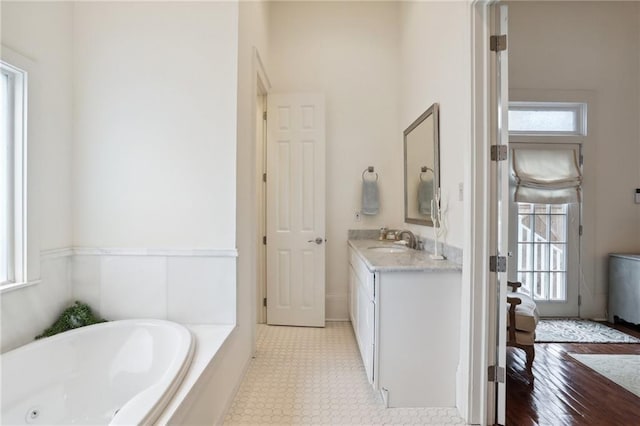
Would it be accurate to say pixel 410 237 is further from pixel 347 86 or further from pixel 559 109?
pixel 559 109

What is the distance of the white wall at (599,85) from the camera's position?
3480 millimetres

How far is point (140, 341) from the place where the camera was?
178cm

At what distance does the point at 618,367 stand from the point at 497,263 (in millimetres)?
1792

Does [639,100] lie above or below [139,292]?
above

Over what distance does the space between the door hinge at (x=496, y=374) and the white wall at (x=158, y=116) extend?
1.70 m

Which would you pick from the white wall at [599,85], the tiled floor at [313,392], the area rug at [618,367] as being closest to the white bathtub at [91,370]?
the tiled floor at [313,392]

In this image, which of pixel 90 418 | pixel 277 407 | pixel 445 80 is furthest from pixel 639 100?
pixel 90 418

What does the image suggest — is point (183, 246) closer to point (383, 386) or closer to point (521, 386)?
point (383, 386)

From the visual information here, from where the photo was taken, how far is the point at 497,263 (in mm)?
1746

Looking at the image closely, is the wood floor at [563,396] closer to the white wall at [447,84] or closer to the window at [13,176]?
the white wall at [447,84]

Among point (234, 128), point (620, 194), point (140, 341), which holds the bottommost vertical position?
point (140, 341)

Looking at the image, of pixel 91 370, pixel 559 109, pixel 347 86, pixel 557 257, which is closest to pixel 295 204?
pixel 347 86

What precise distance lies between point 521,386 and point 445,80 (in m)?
2.20

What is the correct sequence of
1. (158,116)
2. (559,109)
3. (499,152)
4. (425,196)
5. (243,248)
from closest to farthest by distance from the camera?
(499,152), (158,116), (243,248), (425,196), (559,109)
